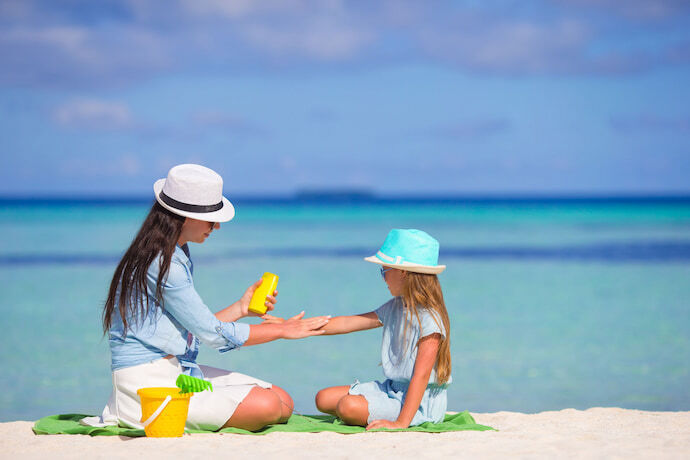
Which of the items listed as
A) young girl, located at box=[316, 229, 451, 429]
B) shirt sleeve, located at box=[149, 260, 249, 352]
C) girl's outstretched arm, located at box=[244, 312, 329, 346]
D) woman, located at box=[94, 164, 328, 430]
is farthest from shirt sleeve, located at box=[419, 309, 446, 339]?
shirt sleeve, located at box=[149, 260, 249, 352]

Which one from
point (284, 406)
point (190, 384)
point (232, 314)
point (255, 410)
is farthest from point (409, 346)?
point (190, 384)

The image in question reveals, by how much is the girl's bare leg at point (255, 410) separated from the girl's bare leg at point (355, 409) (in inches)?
15.4

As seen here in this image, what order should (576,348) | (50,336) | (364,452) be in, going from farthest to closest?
1. (50,336)
2. (576,348)
3. (364,452)

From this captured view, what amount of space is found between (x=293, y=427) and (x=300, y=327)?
58 centimetres

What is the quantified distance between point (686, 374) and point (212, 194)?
18.1 ft

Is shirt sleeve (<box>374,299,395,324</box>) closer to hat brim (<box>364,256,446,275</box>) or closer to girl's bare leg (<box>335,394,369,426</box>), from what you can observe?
hat brim (<box>364,256,446,275</box>)

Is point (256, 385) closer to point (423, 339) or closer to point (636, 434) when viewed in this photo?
point (423, 339)

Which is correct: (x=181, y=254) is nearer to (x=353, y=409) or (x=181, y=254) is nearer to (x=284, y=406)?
(x=284, y=406)

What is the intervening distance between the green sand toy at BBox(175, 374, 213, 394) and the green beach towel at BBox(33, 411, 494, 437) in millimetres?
397

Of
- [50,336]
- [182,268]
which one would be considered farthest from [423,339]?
[50,336]

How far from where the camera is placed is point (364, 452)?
3887 millimetres

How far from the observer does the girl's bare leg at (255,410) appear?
4.31 m

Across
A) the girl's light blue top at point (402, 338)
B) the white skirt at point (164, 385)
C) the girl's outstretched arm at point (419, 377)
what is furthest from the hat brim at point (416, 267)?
the white skirt at point (164, 385)

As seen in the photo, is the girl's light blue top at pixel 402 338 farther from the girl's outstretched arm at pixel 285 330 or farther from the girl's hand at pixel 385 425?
the girl's outstretched arm at pixel 285 330
